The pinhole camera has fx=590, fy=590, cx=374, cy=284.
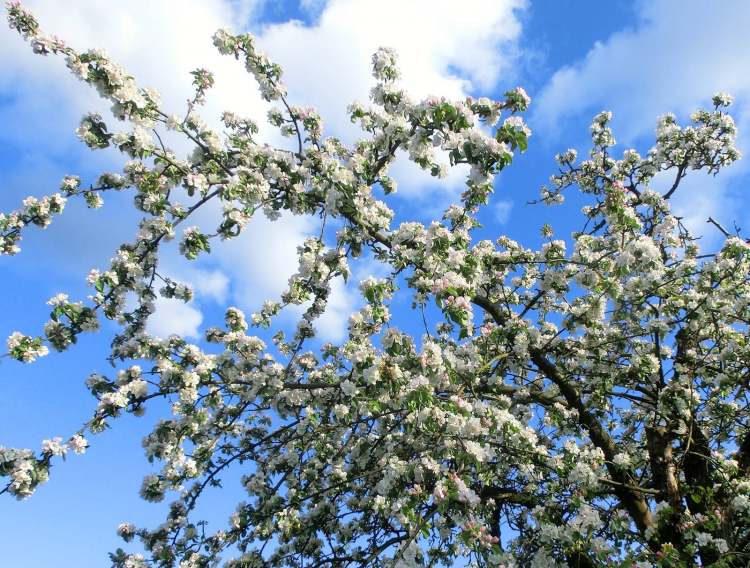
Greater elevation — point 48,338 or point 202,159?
point 202,159

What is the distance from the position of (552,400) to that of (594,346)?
1.13 meters

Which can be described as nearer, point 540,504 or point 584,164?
point 540,504

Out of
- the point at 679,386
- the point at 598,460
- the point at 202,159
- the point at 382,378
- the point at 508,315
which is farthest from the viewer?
the point at 508,315

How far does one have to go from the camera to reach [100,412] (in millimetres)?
6395

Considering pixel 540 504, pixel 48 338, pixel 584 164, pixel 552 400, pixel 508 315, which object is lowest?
pixel 540 504

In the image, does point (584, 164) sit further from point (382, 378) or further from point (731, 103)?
point (382, 378)

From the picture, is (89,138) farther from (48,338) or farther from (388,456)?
(388,456)

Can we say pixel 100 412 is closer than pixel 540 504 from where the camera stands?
Yes

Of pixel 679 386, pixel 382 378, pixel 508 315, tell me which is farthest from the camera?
pixel 508 315

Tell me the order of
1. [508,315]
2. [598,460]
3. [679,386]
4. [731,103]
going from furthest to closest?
1. [731,103]
2. [508,315]
3. [679,386]
4. [598,460]

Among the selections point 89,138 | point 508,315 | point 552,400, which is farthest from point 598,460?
point 89,138

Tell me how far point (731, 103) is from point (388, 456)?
9776 millimetres

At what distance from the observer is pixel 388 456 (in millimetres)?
7723

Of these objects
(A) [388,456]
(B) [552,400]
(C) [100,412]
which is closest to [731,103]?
(B) [552,400]
